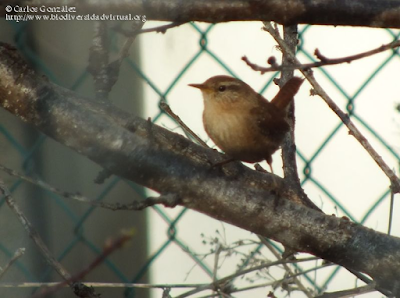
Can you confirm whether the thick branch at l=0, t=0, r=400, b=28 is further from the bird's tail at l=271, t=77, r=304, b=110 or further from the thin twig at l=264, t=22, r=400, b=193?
the bird's tail at l=271, t=77, r=304, b=110

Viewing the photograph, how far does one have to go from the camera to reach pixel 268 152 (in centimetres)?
202

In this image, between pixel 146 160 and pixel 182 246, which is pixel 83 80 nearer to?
pixel 182 246

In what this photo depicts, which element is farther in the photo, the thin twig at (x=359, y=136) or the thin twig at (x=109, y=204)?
the thin twig at (x=359, y=136)

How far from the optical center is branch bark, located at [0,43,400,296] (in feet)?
4.35

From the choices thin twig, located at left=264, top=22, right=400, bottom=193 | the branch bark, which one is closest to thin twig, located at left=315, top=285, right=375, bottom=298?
the branch bark

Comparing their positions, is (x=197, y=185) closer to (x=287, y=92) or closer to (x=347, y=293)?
(x=347, y=293)

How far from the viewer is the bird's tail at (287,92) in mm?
2045

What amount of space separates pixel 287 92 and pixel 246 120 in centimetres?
18

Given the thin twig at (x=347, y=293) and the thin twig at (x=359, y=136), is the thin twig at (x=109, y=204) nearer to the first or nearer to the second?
the thin twig at (x=347, y=293)

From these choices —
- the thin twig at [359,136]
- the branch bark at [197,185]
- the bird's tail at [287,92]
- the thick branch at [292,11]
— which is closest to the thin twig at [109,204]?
the branch bark at [197,185]

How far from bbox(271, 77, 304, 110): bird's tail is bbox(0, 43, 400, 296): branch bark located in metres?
0.70

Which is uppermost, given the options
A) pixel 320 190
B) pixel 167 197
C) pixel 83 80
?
pixel 320 190

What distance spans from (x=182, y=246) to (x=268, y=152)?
0.80m

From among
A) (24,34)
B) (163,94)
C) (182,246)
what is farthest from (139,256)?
(24,34)
